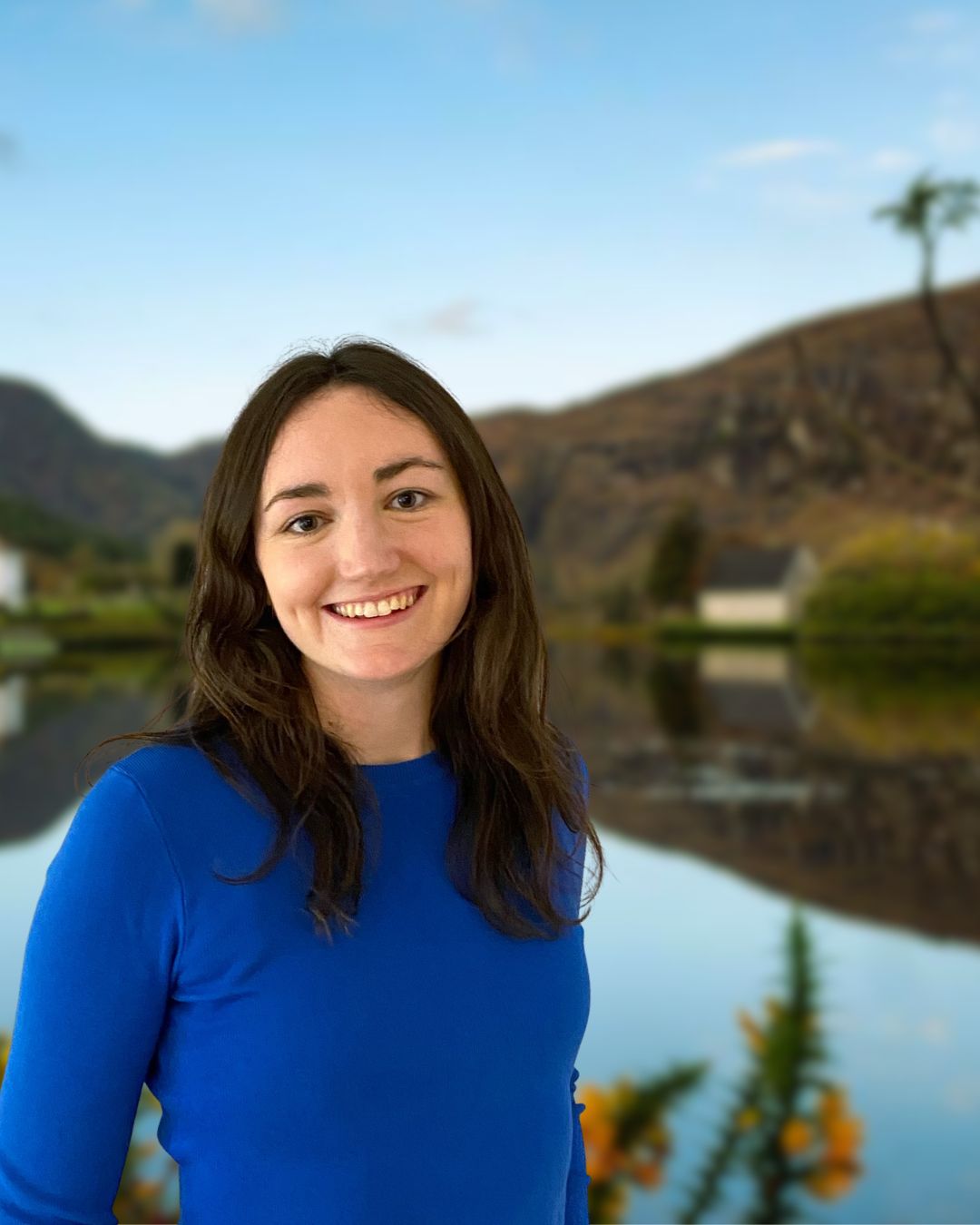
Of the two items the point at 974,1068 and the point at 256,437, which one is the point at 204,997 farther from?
the point at 974,1068

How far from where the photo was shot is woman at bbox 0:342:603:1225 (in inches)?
28.3

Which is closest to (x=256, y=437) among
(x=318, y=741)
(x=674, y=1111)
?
(x=318, y=741)

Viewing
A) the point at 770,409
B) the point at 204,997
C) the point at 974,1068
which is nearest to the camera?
the point at 204,997

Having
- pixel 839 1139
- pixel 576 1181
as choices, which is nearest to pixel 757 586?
pixel 839 1139

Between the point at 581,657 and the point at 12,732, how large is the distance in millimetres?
4846

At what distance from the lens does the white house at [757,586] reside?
35.7ft

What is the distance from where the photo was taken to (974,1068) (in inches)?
289

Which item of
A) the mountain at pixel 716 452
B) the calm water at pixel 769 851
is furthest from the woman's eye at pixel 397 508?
the mountain at pixel 716 452

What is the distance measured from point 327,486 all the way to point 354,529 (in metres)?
0.03

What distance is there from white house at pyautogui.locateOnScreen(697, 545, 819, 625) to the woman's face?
1014 cm

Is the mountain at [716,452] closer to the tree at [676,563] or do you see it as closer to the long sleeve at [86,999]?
the tree at [676,563]

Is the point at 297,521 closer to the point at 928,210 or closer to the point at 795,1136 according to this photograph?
the point at 795,1136

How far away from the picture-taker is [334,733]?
2.80ft

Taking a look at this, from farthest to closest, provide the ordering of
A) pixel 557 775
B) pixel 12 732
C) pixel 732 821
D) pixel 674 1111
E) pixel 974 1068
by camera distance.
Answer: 1. pixel 732 821
2. pixel 12 732
3. pixel 974 1068
4. pixel 674 1111
5. pixel 557 775
